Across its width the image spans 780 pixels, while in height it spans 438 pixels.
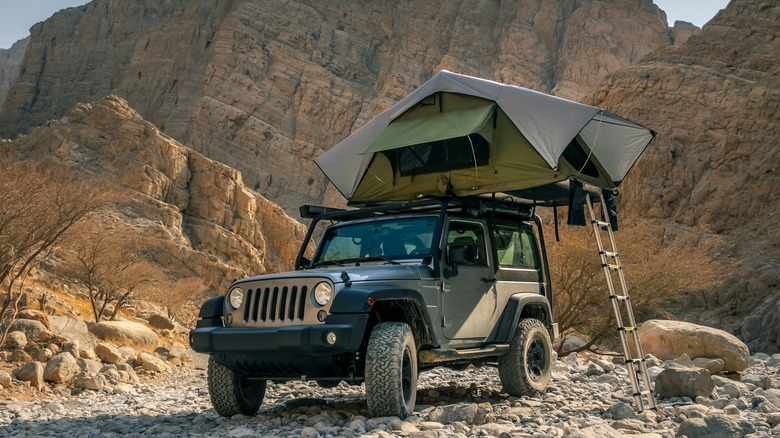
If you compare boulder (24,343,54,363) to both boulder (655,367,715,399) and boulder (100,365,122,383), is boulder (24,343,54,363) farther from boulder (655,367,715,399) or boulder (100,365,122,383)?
boulder (655,367,715,399)

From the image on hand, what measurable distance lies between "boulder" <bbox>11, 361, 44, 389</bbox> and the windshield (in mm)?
6037

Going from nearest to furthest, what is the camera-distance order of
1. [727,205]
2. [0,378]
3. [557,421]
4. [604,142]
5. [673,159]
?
[557,421] < [604,142] < [0,378] < [727,205] < [673,159]

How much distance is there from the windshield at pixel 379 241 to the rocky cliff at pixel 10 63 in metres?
124

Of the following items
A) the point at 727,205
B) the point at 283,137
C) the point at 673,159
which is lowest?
the point at 727,205

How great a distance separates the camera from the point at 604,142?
9828 mm

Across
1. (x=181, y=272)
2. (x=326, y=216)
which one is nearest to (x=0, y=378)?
(x=326, y=216)

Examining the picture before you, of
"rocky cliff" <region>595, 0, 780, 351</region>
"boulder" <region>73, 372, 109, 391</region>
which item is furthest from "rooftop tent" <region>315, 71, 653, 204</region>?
"rocky cliff" <region>595, 0, 780, 351</region>

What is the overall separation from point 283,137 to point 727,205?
46.9 m

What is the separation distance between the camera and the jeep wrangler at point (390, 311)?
23.0 ft

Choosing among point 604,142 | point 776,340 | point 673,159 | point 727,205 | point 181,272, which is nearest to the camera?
point 604,142

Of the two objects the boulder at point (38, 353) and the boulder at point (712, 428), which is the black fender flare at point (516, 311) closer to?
the boulder at point (712, 428)

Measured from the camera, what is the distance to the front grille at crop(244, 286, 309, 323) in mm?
7176

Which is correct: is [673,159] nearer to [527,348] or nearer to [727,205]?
[727,205]

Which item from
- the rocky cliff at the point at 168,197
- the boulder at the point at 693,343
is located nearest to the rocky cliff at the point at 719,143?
the boulder at the point at 693,343
